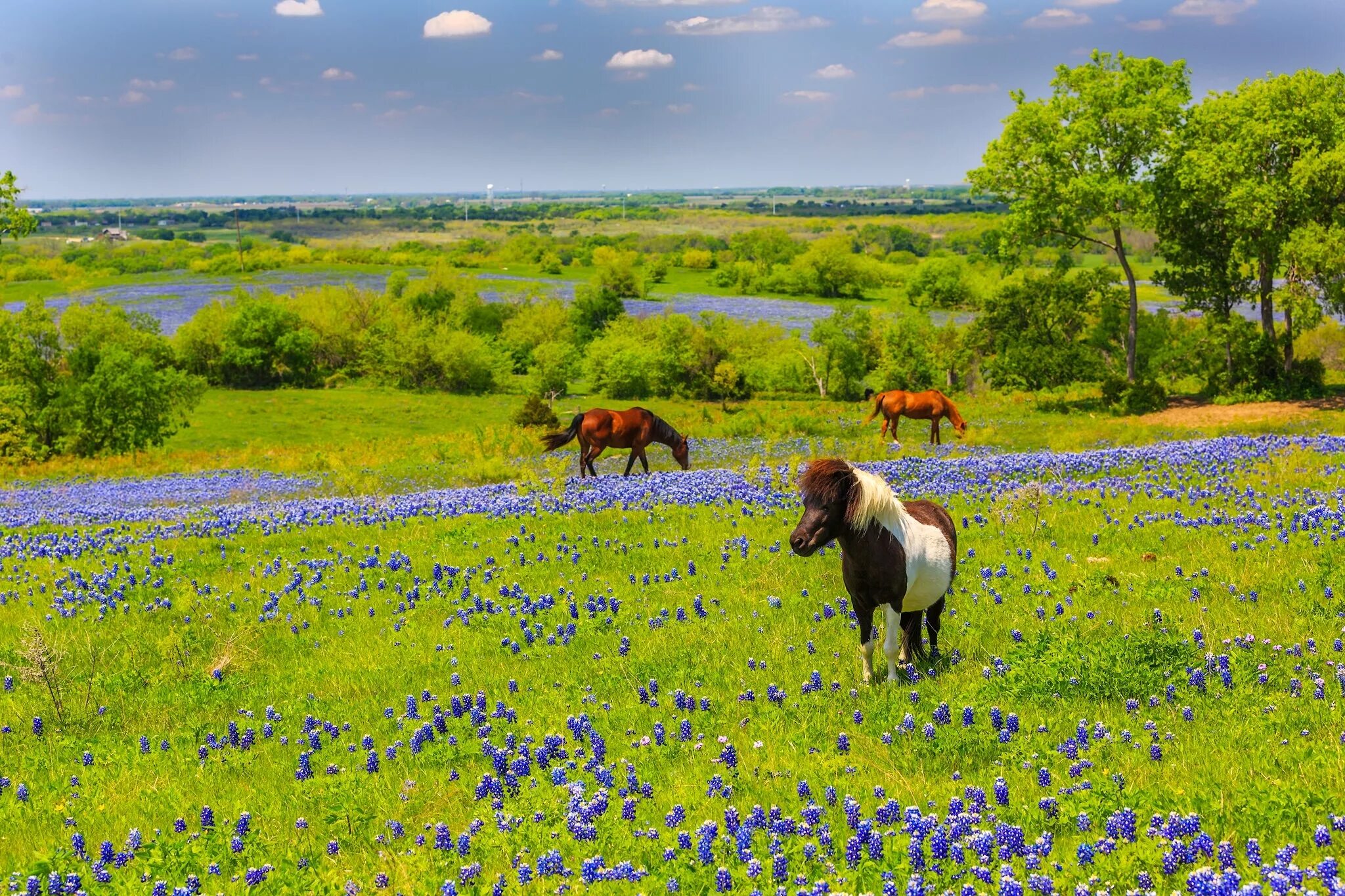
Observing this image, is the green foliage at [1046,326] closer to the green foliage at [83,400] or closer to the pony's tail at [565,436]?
the pony's tail at [565,436]

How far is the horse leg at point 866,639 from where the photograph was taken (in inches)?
305

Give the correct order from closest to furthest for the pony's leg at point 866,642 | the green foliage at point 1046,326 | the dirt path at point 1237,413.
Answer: the pony's leg at point 866,642 → the dirt path at point 1237,413 → the green foliage at point 1046,326

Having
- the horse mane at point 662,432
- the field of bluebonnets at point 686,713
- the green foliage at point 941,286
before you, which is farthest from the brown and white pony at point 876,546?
the green foliage at point 941,286

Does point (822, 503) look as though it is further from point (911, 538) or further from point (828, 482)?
point (911, 538)

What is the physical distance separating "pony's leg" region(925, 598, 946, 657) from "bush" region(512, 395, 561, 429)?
44.5 metres

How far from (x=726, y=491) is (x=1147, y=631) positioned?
31.5 ft

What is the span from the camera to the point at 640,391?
8012cm

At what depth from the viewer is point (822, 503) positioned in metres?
7.25

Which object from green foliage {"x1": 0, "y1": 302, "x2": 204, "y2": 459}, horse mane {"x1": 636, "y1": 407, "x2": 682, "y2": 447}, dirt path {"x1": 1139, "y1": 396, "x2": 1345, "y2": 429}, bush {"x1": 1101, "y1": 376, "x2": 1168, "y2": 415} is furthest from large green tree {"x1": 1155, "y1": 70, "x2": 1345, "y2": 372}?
green foliage {"x1": 0, "y1": 302, "x2": 204, "y2": 459}

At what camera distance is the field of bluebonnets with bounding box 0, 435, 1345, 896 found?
16.7 ft

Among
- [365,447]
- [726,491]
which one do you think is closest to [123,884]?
[726,491]

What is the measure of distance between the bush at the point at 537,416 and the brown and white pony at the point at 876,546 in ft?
148

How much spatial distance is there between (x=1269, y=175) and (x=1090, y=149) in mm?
7490

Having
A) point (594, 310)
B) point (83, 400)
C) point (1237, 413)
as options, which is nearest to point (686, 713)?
point (1237, 413)
